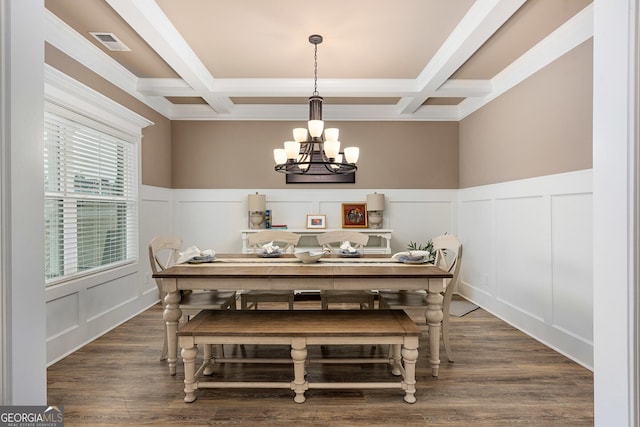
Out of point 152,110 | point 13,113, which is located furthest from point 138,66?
point 13,113

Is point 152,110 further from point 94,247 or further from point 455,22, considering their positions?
point 455,22

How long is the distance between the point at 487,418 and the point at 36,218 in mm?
2327

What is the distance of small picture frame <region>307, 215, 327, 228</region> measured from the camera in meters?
5.04

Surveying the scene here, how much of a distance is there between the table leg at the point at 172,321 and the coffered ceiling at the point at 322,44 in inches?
78.4

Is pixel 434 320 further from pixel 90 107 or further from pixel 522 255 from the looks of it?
pixel 90 107

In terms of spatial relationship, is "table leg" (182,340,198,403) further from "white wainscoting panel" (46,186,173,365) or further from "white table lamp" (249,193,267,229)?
"white table lamp" (249,193,267,229)

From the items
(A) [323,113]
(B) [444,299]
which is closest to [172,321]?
(B) [444,299]

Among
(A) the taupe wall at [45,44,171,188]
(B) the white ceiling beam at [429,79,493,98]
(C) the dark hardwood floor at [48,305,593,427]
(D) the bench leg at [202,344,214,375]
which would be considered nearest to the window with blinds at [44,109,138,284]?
(A) the taupe wall at [45,44,171,188]

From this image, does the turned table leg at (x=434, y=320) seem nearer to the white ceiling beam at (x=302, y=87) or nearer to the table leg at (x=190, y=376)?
the table leg at (x=190, y=376)

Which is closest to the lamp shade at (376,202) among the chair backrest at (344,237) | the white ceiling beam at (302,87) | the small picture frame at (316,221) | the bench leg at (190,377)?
the small picture frame at (316,221)

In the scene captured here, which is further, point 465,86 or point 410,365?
point 465,86

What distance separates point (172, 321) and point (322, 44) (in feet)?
8.49

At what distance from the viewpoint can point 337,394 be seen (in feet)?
7.45

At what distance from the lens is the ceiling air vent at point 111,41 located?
297 centimetres
